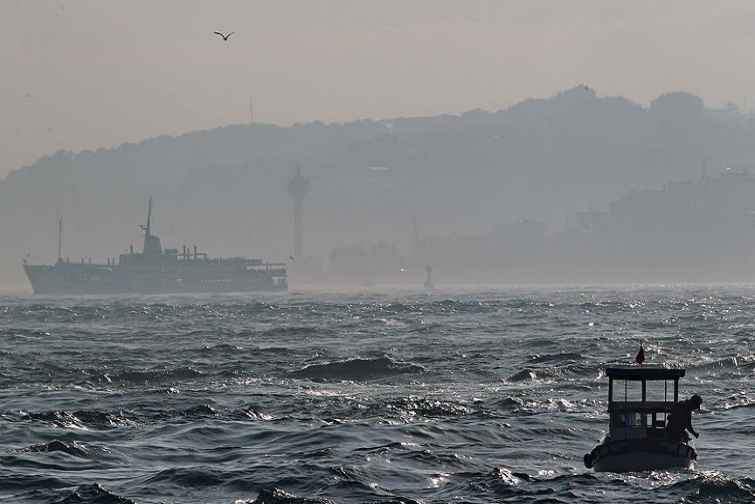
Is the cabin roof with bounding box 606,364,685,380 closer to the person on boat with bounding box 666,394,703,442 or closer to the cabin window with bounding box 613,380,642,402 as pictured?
the person on boat with bounding box 666,394,703,442

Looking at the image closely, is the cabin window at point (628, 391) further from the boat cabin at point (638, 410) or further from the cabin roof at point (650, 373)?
the cabin roof at point (650, 373)

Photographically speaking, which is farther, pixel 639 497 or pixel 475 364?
pixel 475 364

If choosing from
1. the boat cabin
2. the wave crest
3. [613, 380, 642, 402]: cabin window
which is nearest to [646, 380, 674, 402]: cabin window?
[613, 380, 642, 402]: cabin window

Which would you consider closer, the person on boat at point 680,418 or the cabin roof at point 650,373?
the person on boat at point 680,418

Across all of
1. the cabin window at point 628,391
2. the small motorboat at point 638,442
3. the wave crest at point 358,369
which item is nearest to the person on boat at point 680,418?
the small motorboat at point 638,442

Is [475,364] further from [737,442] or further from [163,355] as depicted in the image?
→ [737,442]

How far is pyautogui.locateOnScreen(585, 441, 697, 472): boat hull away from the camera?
4372 centimetres

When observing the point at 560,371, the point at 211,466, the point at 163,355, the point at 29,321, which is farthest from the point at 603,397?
the point at 29,321

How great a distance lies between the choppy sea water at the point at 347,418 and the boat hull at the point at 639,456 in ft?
1.91

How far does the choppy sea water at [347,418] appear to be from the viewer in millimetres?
41906

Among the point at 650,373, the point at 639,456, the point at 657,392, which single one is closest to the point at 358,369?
the point at 657,392

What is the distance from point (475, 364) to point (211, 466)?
4169 centimetres

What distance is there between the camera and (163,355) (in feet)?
317

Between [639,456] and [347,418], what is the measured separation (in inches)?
678
